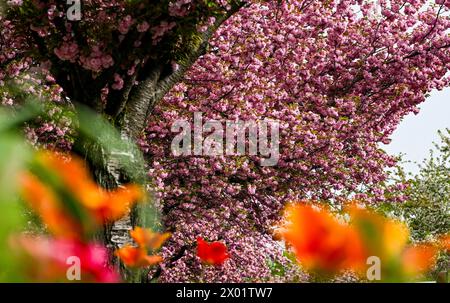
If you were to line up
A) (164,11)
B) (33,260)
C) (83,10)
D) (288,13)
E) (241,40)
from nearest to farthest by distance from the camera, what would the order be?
(33,260), (164,11), (83,10), (241,40), (288,13)

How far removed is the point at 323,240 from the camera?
80 centimetres

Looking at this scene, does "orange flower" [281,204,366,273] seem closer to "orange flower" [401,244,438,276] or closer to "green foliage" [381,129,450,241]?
"orange flower" [401,244,438,276]

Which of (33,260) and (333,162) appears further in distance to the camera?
(333,162)

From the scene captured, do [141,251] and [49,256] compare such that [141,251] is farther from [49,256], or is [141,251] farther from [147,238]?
[49,256]

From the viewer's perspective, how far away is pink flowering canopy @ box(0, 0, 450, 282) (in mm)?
10867

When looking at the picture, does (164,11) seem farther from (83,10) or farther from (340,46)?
(340,46)

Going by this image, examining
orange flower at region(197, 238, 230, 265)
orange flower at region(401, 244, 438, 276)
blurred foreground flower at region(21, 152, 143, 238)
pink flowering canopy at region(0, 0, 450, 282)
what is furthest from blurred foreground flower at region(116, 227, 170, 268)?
pink flowering canopy at region(0, 0, 450, 282)

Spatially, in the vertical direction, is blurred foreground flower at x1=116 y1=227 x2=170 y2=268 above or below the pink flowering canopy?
below

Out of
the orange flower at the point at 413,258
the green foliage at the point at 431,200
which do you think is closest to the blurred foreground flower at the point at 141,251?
the orange flower at the point at 413,258

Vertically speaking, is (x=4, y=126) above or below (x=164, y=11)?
below

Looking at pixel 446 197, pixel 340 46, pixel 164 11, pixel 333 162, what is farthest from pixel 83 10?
pixel 446 197

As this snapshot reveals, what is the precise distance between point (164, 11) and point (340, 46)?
7826 millimetres

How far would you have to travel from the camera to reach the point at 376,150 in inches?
569

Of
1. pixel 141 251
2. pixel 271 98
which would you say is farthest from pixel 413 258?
pixel 271 98
